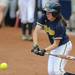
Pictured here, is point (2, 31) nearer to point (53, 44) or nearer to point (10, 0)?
point (10, 0)

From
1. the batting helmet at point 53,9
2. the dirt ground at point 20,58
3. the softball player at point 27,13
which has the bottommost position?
the dirt ground at point 20,58

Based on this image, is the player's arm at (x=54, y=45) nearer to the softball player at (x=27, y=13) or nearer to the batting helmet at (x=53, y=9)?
the batting helmet at (x=53, y=9)

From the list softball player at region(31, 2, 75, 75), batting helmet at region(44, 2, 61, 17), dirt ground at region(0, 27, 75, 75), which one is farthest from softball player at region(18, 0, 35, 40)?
batting helmet at region(44, 2, 61, 17)

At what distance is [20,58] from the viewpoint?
10.3 meters

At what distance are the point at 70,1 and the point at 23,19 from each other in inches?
108

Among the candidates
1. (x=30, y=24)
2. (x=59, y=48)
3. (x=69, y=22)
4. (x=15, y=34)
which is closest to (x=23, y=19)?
(x=30, y=24)

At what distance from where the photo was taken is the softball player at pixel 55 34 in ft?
22.4

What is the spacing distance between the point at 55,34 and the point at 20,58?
3528 mm

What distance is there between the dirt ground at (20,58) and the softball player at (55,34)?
180cm

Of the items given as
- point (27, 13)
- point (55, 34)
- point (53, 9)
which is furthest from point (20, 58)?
point (53, 9)

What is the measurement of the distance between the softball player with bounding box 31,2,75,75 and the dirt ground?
1.80 metres

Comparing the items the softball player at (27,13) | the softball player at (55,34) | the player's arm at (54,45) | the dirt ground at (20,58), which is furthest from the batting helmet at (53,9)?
the softball player at (27,13)

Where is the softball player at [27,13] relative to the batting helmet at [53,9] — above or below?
below

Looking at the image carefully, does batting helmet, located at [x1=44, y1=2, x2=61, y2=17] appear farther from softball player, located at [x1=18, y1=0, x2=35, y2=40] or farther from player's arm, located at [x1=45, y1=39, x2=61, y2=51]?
softball player, located at [x1=18, y1=0, x2=35, y2=40]
